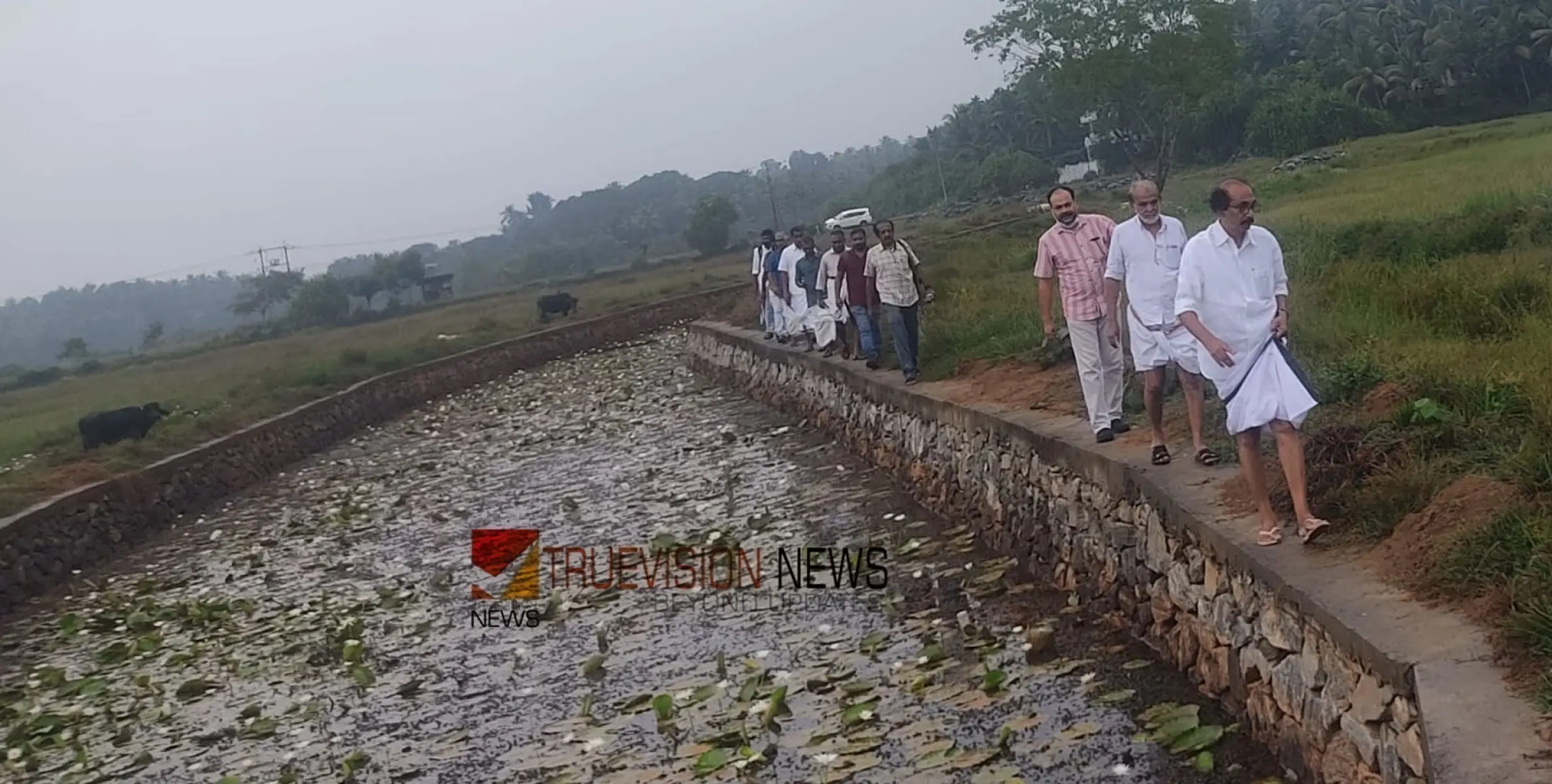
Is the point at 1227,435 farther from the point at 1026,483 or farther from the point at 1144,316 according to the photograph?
the point at 1026,483

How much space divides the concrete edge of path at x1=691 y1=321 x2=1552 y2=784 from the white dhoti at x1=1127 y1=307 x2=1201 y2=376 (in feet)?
1.87

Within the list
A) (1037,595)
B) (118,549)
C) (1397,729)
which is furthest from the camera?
(118,549)

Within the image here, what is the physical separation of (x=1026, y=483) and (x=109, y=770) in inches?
247

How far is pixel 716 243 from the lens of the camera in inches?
3098

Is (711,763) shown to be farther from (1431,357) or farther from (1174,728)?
(1431,357)

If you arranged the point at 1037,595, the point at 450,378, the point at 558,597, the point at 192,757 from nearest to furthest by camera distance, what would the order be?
the point at 192,757, the point at 1037,595, the point at 558,597, the point at 450,378

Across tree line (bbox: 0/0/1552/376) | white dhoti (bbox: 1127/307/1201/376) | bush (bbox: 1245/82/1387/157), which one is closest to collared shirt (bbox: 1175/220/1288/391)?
white dhoti (bbox: 1127/307/1201/376)

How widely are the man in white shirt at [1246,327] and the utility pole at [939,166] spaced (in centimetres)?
6373

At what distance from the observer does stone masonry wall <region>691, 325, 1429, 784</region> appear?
16.8 ft

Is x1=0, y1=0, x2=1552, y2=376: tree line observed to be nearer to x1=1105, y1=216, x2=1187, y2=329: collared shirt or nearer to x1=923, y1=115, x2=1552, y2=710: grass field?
x1=923, y1=115, x2=1552, y2=710: grass field

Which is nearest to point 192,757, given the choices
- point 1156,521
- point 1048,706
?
point 1048,706

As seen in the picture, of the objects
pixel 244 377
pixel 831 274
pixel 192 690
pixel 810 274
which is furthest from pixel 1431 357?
pixel 244 377

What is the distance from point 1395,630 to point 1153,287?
3498mm

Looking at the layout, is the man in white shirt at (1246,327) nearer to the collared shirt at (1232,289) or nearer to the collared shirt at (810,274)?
the collared shirt at (1232,289)
